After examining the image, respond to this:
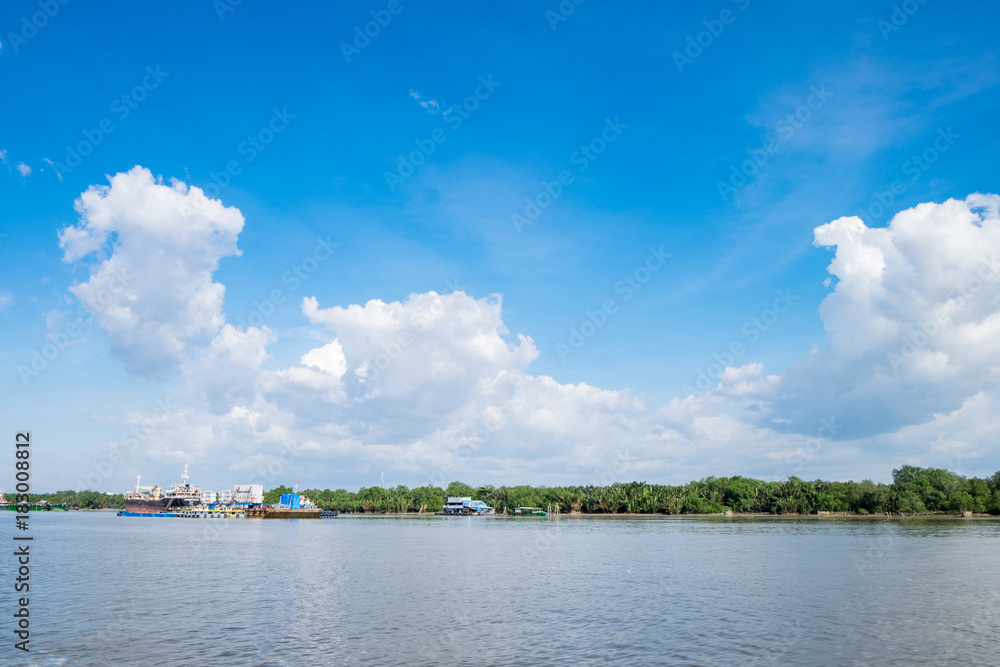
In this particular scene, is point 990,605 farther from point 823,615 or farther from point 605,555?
point 605,555

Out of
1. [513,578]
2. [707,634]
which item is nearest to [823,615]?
[707,634]

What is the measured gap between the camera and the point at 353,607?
3819cm

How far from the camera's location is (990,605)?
37.9 m

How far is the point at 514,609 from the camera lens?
123ft

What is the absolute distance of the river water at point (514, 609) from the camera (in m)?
27.0

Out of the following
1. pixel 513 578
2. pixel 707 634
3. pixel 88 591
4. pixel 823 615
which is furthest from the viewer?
pixel 513 578

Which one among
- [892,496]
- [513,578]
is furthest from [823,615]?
[892,496]

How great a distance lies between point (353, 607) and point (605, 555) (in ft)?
131

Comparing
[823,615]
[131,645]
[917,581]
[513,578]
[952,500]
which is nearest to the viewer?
[131,645]

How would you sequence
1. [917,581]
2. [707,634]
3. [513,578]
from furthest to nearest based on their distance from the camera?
[513,578]
[917,581]
[707,634]

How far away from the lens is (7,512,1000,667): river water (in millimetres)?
27016

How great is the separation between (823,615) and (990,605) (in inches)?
467

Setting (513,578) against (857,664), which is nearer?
(857,664)

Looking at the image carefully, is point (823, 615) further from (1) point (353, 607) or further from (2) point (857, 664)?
(1) point (353, 607)
